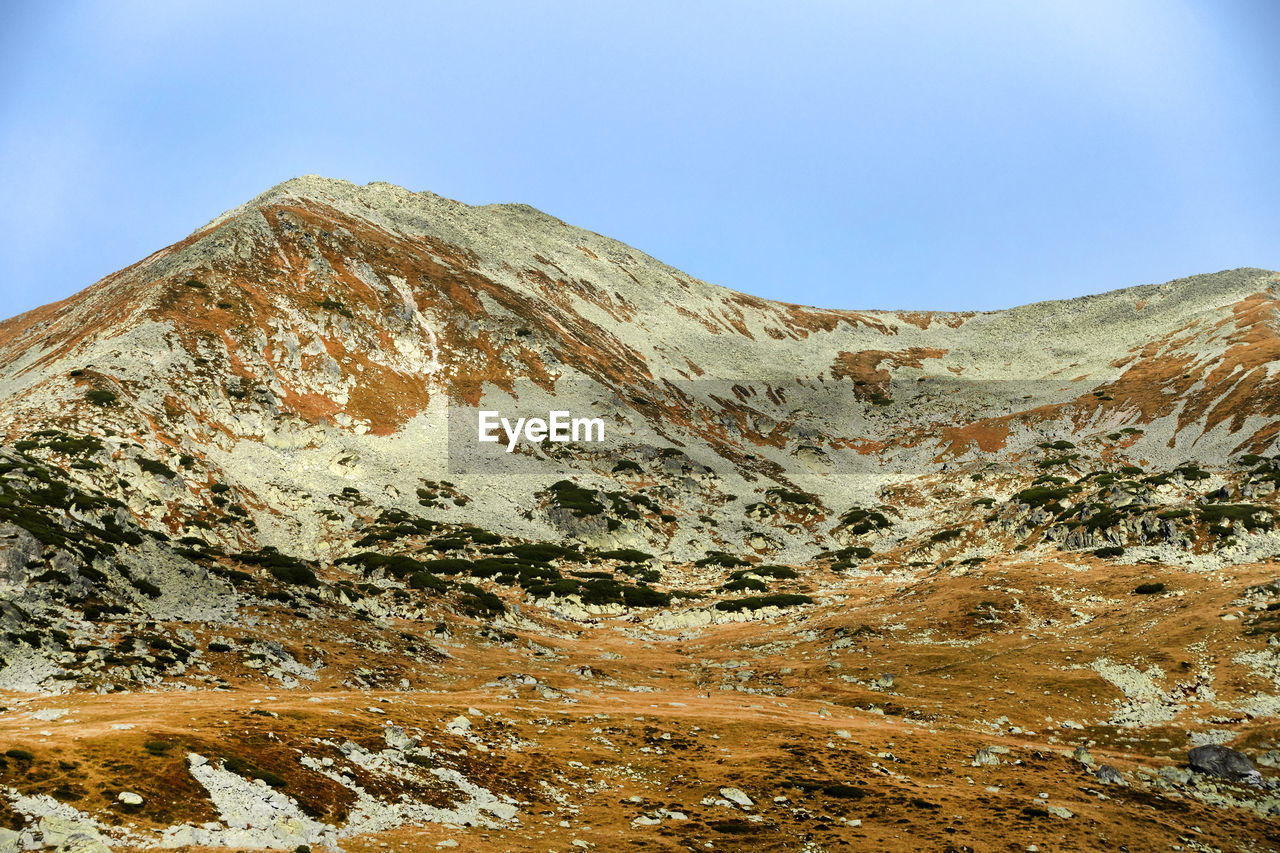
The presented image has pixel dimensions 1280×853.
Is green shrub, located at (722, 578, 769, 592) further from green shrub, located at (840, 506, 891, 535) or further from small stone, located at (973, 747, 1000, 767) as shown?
small stone, located at (973, 747, 1000, 767)

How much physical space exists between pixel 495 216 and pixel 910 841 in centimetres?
17973

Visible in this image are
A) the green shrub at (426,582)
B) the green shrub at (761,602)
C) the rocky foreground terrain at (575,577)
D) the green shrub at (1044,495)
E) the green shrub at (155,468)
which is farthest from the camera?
the green shrub at (1044,495)

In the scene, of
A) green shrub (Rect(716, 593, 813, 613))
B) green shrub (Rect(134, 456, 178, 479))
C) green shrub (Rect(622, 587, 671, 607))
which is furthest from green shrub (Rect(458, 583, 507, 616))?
green shrub (Rect(134, 456, 178, 479))

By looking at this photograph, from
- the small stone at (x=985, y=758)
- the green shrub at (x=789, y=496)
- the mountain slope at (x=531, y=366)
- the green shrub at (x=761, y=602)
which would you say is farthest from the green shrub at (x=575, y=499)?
the small stone at (x=985, y=758)

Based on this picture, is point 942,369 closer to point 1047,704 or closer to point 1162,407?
point 1162,407

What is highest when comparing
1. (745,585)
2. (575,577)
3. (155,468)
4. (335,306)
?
(335,306)

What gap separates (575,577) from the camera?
72.3m

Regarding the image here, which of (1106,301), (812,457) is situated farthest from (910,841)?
(1106,301)

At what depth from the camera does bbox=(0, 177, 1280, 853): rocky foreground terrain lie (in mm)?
22312

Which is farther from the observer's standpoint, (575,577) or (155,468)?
(575,577)

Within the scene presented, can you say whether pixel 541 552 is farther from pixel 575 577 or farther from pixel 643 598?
pixel 643 598

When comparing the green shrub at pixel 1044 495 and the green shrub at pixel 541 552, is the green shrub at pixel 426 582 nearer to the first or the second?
the green shrub at pixel 541 552

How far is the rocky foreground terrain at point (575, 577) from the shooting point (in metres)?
22.3

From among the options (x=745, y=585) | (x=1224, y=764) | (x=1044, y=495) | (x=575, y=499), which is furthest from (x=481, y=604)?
(x=1044, y=495)
